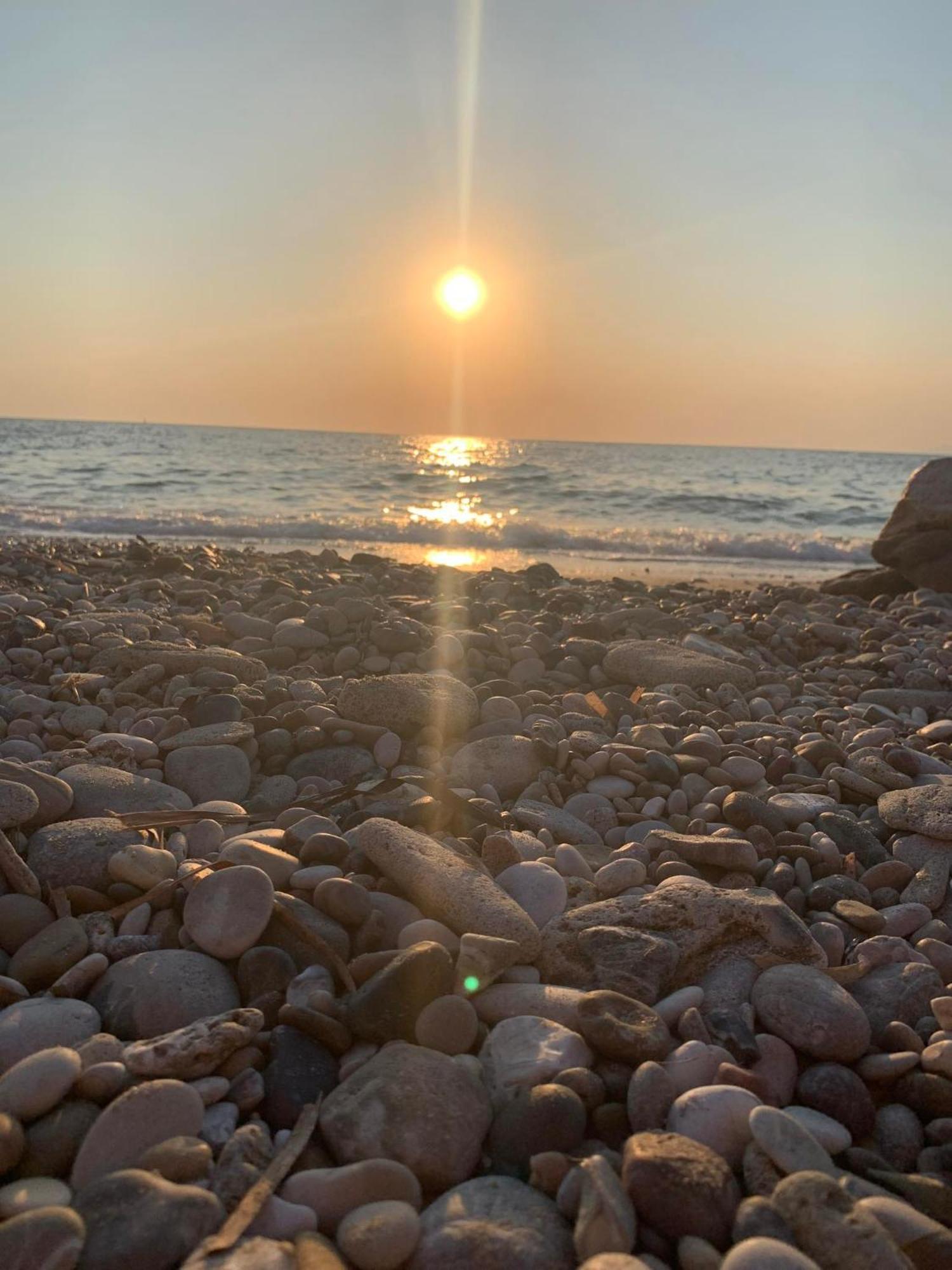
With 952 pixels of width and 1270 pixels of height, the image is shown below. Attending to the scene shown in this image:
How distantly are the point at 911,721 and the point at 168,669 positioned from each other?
3.32 meters

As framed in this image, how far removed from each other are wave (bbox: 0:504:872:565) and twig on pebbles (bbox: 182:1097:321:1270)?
11187 mm

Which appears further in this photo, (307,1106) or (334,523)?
(334,523)

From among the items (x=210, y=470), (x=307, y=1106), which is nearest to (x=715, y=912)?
(x=307, y=1106)

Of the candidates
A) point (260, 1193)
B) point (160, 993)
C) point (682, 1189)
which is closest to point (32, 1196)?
→ point (260, 1193)

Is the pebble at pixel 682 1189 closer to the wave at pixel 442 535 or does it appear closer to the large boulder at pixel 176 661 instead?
the large boulder at pixel 176 661

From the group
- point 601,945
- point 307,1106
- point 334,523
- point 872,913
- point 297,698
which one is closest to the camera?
point 307,1106

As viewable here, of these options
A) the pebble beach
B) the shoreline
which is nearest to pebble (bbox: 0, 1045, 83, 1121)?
the pebble beach

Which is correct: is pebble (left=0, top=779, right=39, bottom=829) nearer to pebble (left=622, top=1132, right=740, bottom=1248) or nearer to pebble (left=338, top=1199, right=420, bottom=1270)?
pebble (left=338, top=1199, right=420, bottom=1270)

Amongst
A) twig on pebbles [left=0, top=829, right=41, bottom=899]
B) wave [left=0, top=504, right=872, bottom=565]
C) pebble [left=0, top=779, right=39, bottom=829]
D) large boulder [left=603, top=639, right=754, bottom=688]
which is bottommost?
twig on pebbles [left=0, top=829, right=41, bottom=899]

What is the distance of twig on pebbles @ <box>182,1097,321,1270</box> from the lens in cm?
134

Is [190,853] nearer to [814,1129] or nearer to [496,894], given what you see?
[496,894]

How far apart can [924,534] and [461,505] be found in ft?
37.9

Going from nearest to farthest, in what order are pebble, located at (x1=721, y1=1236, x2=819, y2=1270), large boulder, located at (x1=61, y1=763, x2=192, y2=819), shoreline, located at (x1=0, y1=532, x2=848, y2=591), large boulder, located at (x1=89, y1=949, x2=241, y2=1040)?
pebble, located at (x1=721, y1=1236, x2=819, y2=1270) → large boulder, located at (x1=89, y1=949, x2=241, y2=1040) → large boulder, located at (x1=61, y1=763, x2=192, y2=819) → shoreline, located at (x1=0, y1=532, x2=848, y2=591)

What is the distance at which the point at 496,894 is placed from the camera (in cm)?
218
